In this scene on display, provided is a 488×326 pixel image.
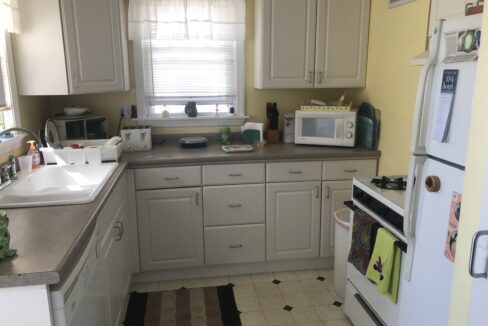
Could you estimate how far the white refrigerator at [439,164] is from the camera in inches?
52.5

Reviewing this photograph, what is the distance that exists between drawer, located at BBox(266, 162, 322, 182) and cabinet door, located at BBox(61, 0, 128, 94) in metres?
1.26

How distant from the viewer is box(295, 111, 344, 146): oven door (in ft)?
10.1

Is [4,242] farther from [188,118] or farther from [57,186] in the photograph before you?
[188,118]

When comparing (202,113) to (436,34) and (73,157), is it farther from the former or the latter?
(436,34)

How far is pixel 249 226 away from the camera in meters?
3.00

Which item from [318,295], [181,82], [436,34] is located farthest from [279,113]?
[436,34]

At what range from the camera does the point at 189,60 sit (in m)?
3.29

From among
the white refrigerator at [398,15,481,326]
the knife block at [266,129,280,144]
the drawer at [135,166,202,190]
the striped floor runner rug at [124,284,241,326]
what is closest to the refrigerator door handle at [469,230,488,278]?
the white refrigerator at [398,15,481,326]

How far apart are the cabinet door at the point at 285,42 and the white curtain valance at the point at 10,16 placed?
1618 mm

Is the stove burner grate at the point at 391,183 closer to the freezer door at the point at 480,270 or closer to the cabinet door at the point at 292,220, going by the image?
the cabinet door at the point at 292,220

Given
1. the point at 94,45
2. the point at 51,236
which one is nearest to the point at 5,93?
the point at 94,45

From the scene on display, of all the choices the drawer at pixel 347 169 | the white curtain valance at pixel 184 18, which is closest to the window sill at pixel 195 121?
the white curtain valance at pixel 184 18

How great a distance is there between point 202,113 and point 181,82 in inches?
12.1

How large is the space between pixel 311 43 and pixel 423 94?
1.71m
